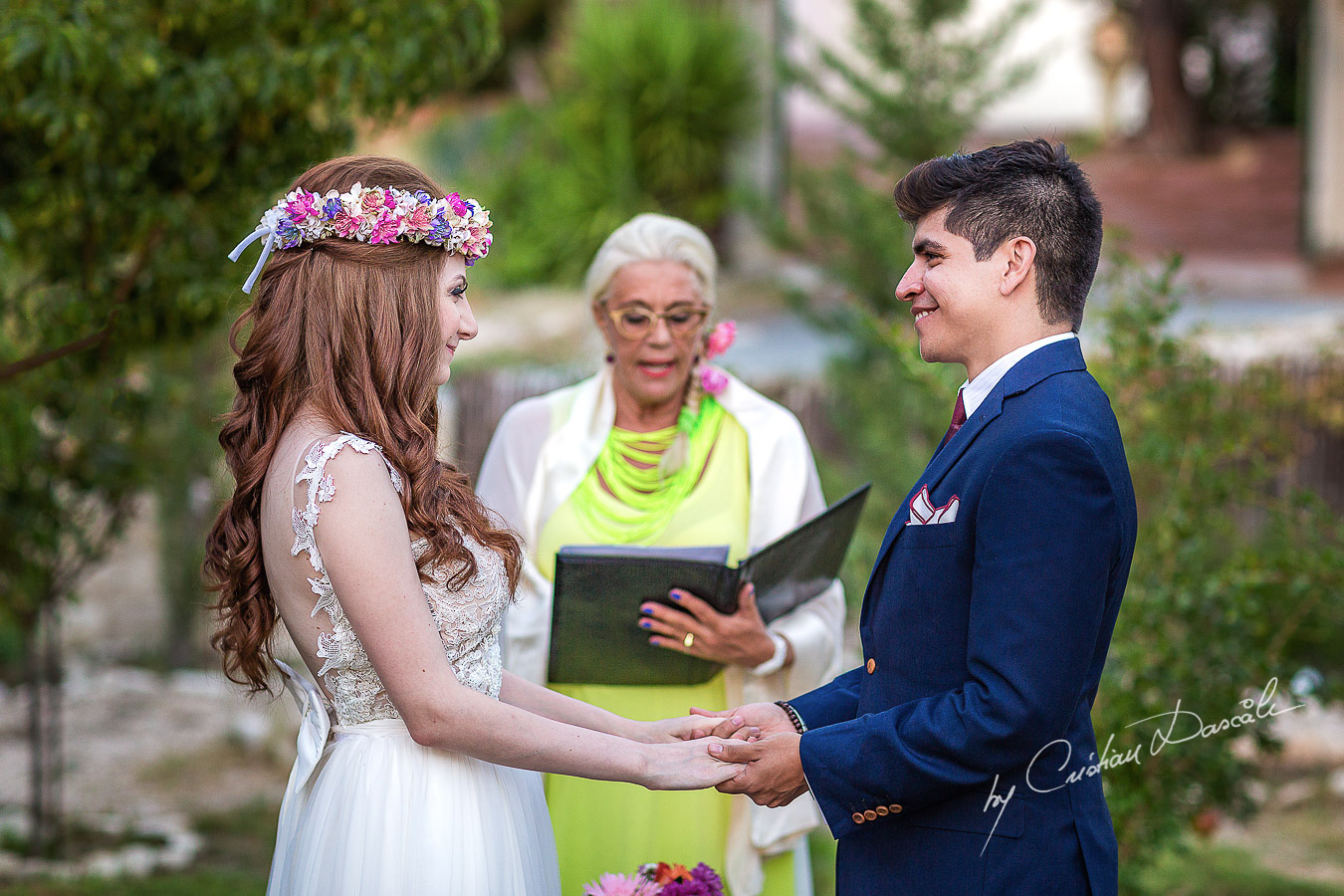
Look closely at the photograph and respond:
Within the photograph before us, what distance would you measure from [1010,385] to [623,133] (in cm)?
975

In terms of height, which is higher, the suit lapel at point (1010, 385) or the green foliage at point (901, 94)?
the green foliage at point (901, 94)

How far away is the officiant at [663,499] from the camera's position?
2934mm

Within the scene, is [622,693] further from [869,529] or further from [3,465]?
[869,529]

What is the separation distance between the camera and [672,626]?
276 centimetres

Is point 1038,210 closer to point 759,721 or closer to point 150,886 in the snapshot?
point 759,721

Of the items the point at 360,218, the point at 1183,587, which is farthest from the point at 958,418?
the point at 1183,587

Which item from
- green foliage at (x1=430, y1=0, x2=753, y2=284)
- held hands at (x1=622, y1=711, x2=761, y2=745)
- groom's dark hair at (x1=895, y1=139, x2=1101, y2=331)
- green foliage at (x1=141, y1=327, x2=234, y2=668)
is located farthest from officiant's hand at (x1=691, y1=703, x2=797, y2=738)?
green foliage at (x1=430, y1=0, x2=753, y2=284)

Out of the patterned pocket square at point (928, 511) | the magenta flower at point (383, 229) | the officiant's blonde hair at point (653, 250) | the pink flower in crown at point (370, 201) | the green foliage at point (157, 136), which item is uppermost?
the green foliage at point (157, 136)

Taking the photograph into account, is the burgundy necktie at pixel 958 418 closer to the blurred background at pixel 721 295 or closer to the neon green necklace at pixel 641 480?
the neon green necklace at pixel 641 480

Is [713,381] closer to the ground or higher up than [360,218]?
higher up

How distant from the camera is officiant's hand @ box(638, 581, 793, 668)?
2734 mm

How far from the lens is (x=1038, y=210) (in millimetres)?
1979

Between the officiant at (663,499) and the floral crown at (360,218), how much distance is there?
1.06 meters
